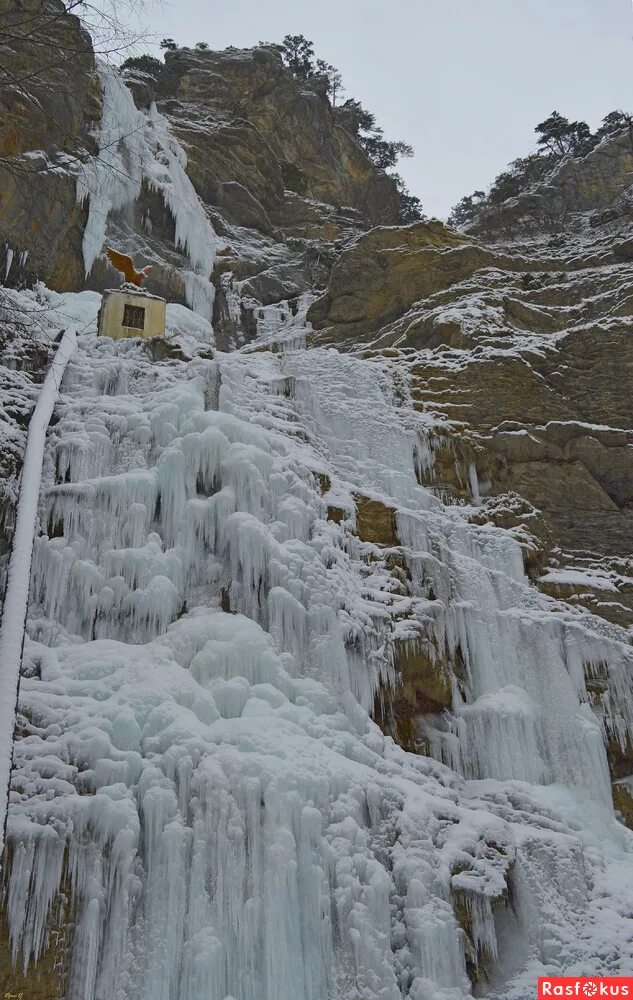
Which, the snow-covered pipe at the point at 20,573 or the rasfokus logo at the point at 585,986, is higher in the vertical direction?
the snow-covered pipe at the point at 20,573

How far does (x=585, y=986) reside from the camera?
5984mm

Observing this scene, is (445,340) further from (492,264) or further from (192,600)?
(192,600)

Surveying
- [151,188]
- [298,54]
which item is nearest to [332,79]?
[298,54]

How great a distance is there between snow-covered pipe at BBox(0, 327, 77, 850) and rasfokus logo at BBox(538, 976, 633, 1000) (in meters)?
4.31

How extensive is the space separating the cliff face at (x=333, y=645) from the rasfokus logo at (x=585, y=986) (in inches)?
3.8

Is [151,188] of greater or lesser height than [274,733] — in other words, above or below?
above

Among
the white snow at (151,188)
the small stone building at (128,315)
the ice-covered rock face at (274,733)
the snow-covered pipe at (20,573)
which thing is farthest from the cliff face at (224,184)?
the ice-covered rock face at (274,733)

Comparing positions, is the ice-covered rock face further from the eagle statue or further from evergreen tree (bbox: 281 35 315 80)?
evergreen tree (bbox: 281 35 315 80)

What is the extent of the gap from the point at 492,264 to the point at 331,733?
12576mm

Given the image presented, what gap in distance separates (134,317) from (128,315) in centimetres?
10

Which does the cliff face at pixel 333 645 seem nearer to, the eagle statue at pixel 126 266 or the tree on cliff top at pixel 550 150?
the eagle statue at pixel 126 266

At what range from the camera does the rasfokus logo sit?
5855 millimetres

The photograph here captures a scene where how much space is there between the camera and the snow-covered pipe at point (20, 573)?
435cm

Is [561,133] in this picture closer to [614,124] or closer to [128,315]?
[614,124]
